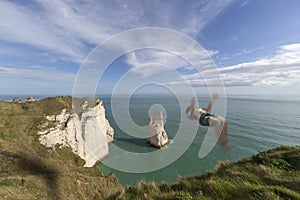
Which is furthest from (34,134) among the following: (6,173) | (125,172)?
(125,172)

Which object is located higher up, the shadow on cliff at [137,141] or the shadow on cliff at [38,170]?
the shadow on cliff at [38,170]

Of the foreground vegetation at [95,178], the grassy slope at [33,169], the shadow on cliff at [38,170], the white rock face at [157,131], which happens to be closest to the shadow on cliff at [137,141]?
the white rock face at [157,131]

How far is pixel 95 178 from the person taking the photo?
14562 mm

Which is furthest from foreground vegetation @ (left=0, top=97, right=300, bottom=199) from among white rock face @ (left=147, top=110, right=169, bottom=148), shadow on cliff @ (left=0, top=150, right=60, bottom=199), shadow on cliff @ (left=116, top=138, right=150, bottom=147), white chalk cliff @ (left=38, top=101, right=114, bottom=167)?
white rock face @ (left=147, top=110, right=169, bottom=148)

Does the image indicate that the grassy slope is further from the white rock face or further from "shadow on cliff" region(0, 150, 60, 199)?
the white rock face

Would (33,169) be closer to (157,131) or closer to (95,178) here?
(95,178)

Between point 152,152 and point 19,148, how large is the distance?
28934 mm

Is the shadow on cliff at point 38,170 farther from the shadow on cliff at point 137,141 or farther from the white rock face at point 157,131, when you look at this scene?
the shadow on cliff at point 137,141

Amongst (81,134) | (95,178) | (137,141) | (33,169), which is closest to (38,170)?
(33,169)

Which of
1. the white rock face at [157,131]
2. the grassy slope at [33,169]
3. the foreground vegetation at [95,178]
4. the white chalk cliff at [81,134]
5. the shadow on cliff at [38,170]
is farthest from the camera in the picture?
the white rock face at [157,131]

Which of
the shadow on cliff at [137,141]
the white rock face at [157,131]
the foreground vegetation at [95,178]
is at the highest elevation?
the foreground vegetation at [95,178]

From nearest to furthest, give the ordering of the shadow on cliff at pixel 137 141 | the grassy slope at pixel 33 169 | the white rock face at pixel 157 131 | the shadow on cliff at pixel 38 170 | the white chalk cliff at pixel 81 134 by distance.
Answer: the grassy slope at pixel 33 169 < the shadow on cliff at pixel 38 170 < the white chalk cliff at pixel 81 134 < the white rock face at pixel 157 131 < the shadow on cliff at pixel 137 141

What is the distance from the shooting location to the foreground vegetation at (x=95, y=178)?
423cm

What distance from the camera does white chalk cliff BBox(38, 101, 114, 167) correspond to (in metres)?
21.6
